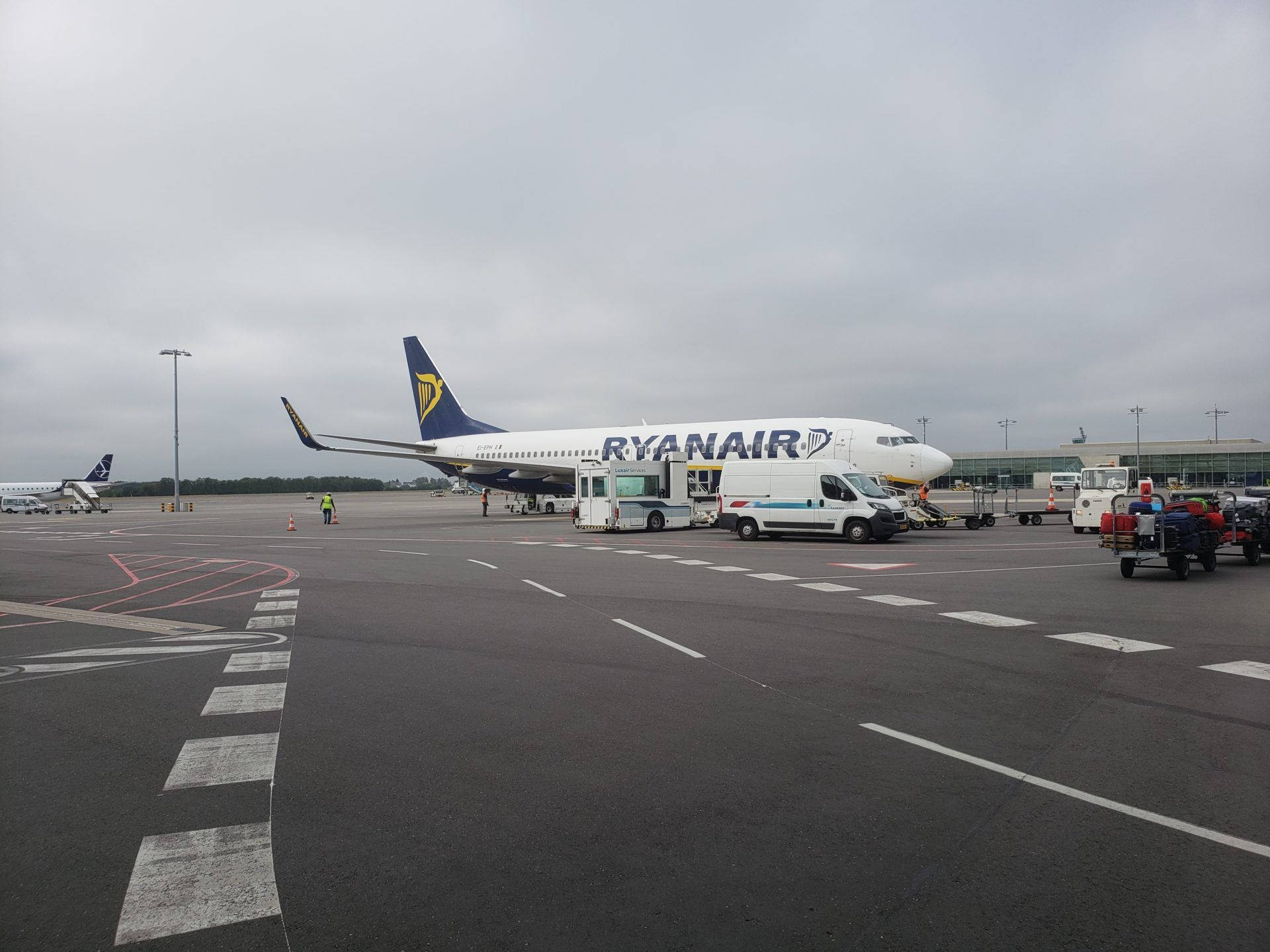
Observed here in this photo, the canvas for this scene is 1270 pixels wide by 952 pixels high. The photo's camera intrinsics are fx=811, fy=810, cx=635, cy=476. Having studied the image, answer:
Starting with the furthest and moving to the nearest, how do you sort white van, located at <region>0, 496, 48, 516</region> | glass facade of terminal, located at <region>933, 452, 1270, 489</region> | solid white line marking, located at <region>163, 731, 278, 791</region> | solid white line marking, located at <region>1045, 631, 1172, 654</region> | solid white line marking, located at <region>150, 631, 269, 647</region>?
1. glass facade of terminal, located at <region>933, 452, 1270, 489</region>
2. white van, located at <region>0, 496, 48, 516</region>
3. solid white line marking, located at <region>150, 631, 269, 647</region>
4. solid white line marking, located at <region>1045, 631, 1172, 654</region>
5. solid white line marking, located at <region>163, 731, 278, 791</region>

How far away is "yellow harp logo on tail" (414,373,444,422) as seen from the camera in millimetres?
46750

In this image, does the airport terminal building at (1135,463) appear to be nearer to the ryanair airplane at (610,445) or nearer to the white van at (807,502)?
the ryanair airplane at (610,445)

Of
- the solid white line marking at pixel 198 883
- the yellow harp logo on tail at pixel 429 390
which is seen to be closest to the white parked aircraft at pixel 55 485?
the yellow harp logo on tail at pixel 429 390

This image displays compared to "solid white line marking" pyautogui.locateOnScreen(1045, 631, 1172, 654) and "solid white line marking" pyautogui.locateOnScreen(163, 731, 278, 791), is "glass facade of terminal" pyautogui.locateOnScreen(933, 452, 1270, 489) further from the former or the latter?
"solid white line marking" pyautogui.locateOnScreen(163, 731, 278, 791)

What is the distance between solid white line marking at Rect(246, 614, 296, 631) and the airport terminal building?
72204 mm

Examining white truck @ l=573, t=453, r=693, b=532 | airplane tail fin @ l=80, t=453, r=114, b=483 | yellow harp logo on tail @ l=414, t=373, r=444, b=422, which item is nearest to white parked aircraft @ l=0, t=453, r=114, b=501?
airplane tail fin @ l=80, t=453, r=114, b=483

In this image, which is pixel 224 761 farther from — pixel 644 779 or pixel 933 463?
pixel 933 463

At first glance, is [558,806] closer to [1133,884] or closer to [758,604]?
[1133,884]

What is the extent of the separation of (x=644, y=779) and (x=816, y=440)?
29372 millimetres

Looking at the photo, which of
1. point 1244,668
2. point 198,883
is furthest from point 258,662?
point 1244,668

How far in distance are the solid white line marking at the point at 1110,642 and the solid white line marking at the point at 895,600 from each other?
2.48 meters

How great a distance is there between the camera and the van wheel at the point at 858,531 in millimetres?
22703

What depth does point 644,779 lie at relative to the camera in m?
4.95

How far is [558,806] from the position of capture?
4520 mm
